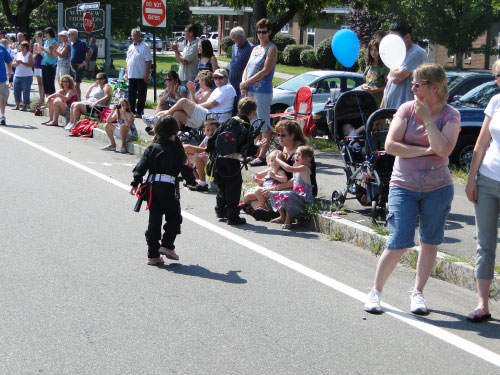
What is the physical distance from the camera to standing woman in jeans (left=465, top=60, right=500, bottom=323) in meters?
5.47

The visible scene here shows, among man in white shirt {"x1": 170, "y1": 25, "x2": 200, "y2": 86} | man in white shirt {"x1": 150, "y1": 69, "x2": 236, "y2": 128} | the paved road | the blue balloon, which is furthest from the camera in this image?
man in white shirt {"x1": 170, "y1": 25, "x2": 200, "y2": 86}

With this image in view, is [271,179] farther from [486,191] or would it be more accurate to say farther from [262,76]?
[486,191]

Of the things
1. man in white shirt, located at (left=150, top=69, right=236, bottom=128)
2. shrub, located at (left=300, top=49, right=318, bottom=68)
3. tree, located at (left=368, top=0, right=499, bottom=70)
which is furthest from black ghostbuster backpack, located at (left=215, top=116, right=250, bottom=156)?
shrub, located at (left=300, top=49, right=318, bottom=68)

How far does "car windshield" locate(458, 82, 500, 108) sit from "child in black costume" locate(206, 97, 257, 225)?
5252mm

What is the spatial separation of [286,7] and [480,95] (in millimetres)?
5311

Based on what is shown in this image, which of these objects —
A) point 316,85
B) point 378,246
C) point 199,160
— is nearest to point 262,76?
point 199,160

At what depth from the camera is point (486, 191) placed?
5555 mm

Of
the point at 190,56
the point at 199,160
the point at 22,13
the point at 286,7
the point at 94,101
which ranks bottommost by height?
the point at 199,160

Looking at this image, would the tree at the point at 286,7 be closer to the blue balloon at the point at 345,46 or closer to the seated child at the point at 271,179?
the blue balloon at the point at 345,46

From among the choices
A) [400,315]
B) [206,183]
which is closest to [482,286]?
[400,315]

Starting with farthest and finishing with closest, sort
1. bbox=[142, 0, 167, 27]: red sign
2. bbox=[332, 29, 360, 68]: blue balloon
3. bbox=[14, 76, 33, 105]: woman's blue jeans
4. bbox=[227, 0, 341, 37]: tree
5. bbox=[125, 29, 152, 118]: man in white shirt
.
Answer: bbox=[14, 76, 33, 105]: woman's blue jeans, bbox=[142, 0, 167, 27]: red sign, bbox=[125, 29, 152, 118]: man in white shirt, bbox=[227, 0, 341, 37]: tree, bbox=[332, 29, 360, 68]: blue balloon

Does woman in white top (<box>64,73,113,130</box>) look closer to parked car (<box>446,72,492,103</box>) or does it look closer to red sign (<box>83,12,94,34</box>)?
parked car (<box>446,72,492,103</box>)

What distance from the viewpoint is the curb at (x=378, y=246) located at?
6.50 metres

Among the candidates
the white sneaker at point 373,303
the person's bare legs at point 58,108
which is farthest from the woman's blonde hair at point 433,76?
the person's bare legs at point 58,108
